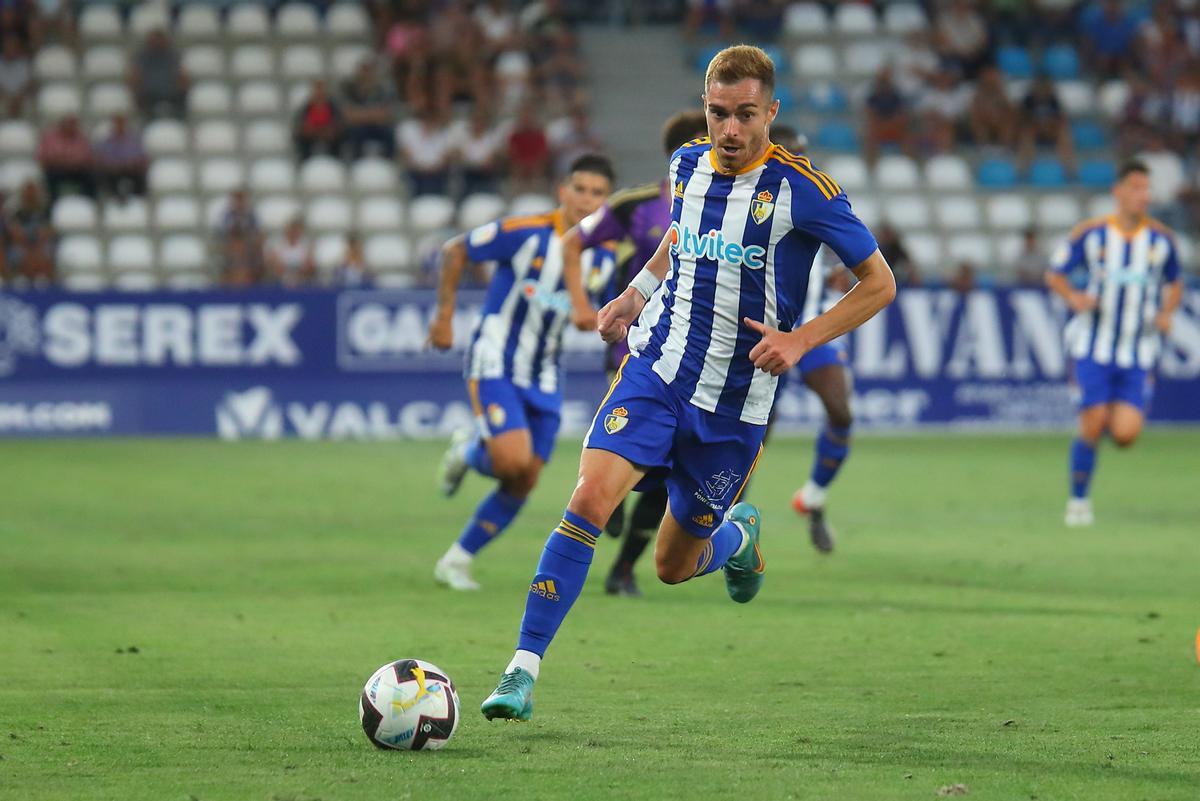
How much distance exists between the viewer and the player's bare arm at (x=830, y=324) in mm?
5980

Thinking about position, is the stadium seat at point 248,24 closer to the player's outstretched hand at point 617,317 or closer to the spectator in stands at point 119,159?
the spectator in stands at point 119,159

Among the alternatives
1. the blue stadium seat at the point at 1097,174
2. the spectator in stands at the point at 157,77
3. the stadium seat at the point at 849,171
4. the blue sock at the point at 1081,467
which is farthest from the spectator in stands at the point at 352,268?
the blue sock at the point at 1081,467

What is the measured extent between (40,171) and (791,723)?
19.3 m

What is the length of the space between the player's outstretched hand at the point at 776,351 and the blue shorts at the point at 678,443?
0.51 metres

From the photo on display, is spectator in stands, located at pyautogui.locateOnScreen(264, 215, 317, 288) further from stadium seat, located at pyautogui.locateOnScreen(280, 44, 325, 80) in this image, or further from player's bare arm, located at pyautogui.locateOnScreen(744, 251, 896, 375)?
player's bare arm, located at pyautogui.locateOnScreen(744, 251, 896, 375)

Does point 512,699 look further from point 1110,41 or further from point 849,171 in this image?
point 1110,41

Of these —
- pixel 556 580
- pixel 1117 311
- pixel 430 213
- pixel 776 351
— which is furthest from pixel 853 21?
pixel 556 580

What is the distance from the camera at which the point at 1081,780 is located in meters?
5.40

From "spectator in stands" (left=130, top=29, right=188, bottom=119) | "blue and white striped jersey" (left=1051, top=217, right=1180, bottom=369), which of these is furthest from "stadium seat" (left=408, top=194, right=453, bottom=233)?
"blue and white striped jersey" (left=1051, top=217, right=1180, bottom=369)

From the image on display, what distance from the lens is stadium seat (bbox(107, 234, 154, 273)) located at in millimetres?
23016

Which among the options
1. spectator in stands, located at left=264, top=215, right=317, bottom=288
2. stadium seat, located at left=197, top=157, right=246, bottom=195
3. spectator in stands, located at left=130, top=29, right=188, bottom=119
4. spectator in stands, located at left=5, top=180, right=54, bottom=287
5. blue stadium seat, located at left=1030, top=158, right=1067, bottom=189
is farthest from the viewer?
blue stadium seat, located at left=1030, top=158, right=1067, bottom=189

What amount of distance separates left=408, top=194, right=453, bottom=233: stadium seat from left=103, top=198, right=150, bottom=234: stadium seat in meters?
3.44

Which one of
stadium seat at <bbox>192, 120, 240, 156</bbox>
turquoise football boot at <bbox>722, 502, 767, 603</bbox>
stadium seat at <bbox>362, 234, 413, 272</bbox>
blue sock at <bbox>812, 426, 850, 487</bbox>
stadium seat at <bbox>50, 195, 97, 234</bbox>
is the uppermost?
turquoise football boot at <bbox>722, 502, 767, 603</bbox>

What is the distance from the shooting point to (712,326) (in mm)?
6441
